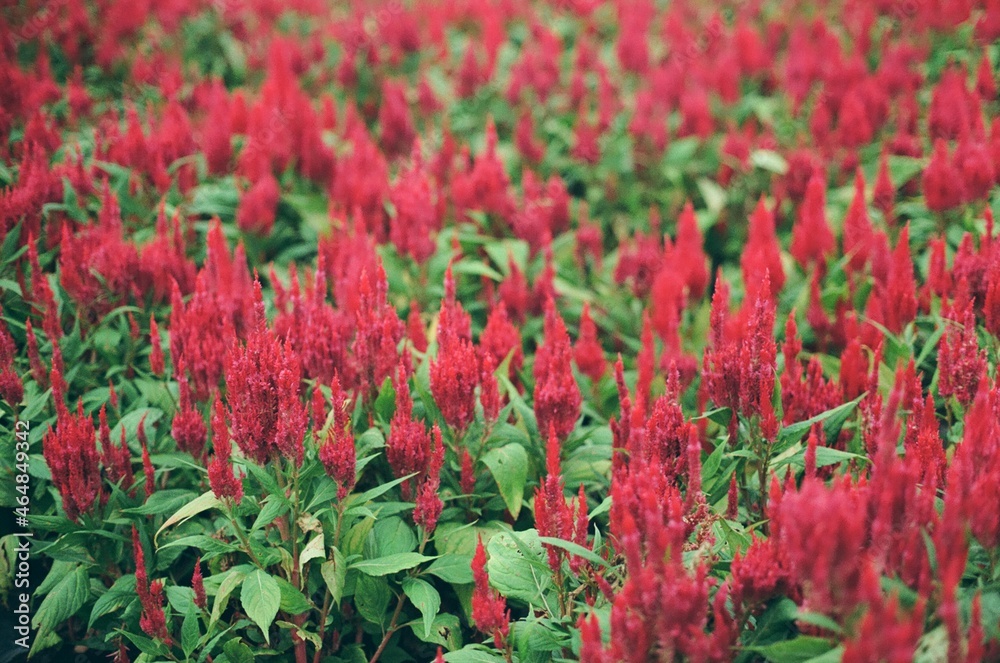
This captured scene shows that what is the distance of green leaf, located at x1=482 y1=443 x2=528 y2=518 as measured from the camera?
2.34 metres

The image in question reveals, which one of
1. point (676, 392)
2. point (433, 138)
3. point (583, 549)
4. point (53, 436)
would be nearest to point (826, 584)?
point (583, 549)

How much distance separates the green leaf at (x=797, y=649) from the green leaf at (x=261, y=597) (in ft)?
3.60

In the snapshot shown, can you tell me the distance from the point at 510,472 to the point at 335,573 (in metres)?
0.55

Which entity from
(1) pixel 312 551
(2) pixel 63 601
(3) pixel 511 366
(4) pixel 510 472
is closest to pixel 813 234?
(3) pixel 511 366

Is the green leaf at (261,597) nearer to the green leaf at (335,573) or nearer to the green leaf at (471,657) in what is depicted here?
the green leaf at (335,573)

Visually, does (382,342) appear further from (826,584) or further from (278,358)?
(826,584)

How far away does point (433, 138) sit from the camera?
4.60 m

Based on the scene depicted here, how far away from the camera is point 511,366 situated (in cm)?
281

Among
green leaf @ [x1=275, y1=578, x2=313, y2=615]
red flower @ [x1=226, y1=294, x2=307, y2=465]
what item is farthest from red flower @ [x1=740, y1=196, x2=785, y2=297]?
green leaf @ [x1=275, y1=578, x2=313, y2=615]

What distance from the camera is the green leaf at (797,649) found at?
1547mm

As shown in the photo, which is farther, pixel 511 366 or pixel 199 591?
pixel 511 366

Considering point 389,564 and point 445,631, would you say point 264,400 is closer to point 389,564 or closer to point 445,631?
point 389,564

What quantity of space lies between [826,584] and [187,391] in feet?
5.55

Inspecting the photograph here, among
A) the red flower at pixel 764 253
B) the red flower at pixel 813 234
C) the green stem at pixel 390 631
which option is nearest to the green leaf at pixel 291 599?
the green stem at pixel 390 631
